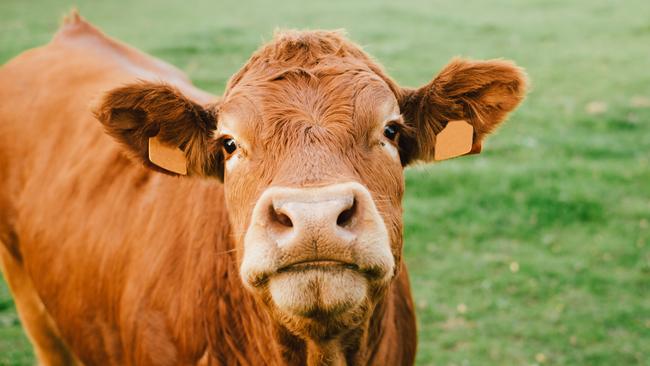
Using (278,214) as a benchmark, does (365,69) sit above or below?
above

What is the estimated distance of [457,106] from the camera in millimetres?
3020

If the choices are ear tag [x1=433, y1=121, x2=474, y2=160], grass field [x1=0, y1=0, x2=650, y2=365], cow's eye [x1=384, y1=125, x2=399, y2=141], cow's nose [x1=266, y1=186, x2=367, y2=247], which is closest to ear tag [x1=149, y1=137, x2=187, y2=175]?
cow's eye [x1=384, y1=125, x2=399, y2=141]

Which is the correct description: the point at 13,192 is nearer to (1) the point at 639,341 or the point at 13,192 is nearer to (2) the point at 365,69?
(2) the point at 365,69

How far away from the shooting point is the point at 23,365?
5211mm

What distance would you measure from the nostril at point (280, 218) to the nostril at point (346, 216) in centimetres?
15

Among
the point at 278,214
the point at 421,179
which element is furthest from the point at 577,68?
the point at 278,214

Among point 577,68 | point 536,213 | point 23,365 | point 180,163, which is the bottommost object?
point 23,365

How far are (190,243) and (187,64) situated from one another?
33.9ft

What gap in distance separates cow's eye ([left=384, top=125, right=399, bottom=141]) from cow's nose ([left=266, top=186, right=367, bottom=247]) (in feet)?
2.14

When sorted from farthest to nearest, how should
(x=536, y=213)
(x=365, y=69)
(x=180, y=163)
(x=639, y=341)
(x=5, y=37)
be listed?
1. (x=5, y=37)
2. (x=536, y=213)
3. (x=639, y=341)
4. (x=180, y=163)
5. (x=365, y=69)

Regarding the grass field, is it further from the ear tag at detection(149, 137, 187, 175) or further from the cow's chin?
the cow's chin

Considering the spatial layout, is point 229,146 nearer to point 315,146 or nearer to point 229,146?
point 229,146

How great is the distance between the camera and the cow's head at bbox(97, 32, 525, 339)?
2.12m

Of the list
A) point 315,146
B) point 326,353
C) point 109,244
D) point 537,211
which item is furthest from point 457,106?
point 537,211
